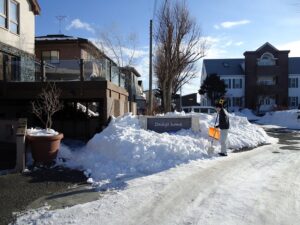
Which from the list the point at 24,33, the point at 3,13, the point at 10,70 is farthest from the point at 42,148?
the point at 24,33

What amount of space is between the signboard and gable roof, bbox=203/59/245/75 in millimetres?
48278

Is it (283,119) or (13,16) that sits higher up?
(13,16)

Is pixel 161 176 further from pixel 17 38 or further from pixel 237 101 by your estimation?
pixel 237 101

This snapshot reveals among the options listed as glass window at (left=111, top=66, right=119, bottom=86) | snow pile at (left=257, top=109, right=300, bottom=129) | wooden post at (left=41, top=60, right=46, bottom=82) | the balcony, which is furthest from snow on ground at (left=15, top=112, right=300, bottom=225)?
snow pile at (left=257, top=109, right=300, bottom=129)

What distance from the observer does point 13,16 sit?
1995 cm

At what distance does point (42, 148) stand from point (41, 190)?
2.74 meters

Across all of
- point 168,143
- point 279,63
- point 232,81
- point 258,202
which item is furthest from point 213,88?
point 258,202

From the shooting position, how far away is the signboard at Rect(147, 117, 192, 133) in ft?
46.8

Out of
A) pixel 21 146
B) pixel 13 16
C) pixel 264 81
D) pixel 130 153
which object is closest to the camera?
pixel 21 146

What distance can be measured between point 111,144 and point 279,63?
52061mm

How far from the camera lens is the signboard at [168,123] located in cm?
1427

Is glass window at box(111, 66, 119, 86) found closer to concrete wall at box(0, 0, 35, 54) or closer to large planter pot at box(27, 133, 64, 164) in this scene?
concrete wall at box(0, 0, 35, 54)

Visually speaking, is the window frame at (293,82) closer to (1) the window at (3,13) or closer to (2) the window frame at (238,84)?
(2) the window frame at (238,84)

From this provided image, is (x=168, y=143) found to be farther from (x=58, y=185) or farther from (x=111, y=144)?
(x=58, y=185)
